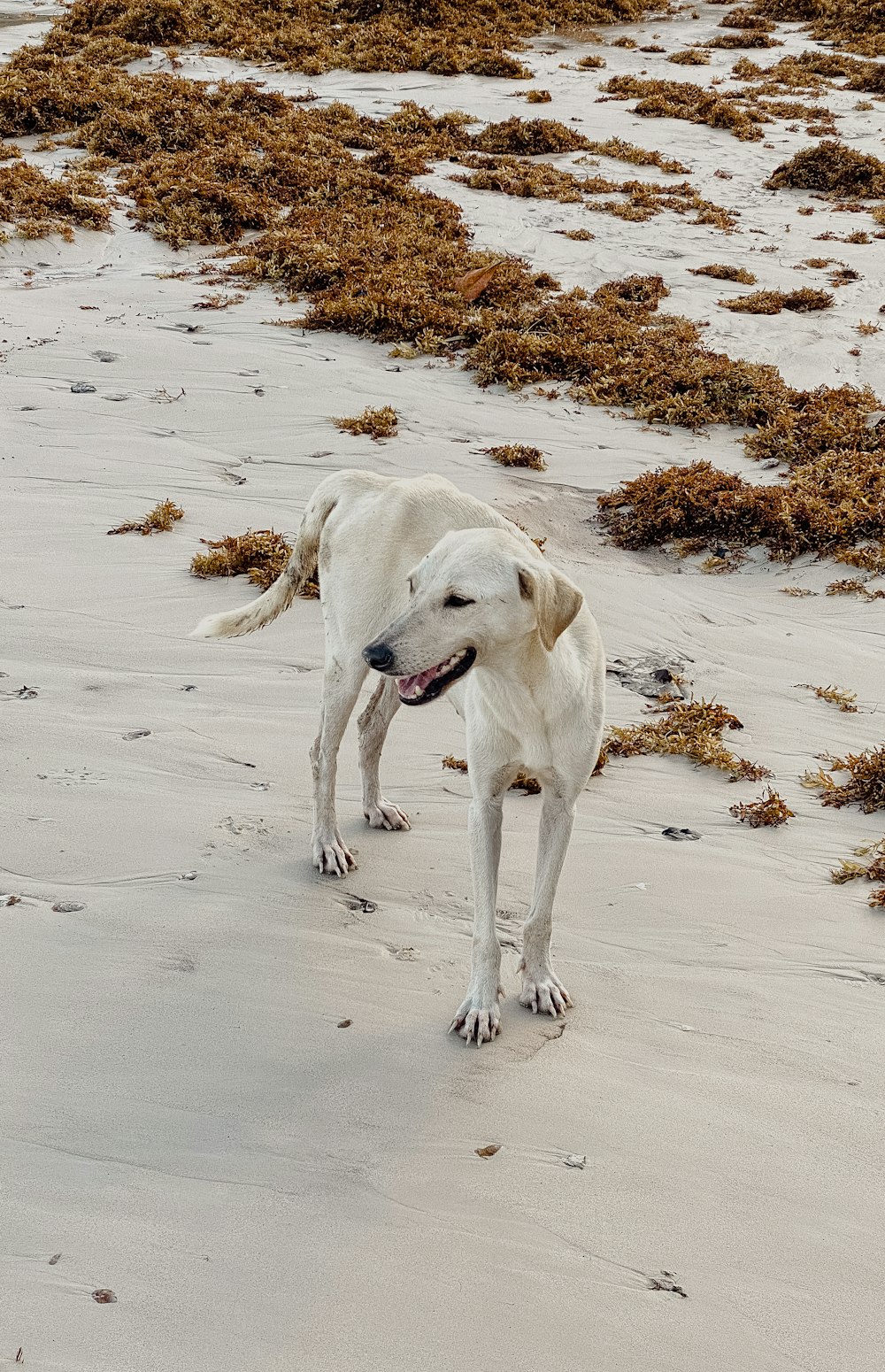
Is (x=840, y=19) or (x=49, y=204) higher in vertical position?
(x=840, y=19)

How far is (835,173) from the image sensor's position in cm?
1438

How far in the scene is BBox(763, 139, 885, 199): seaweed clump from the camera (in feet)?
46.3

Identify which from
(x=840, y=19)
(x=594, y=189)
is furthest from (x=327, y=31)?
(x=840, y=19)

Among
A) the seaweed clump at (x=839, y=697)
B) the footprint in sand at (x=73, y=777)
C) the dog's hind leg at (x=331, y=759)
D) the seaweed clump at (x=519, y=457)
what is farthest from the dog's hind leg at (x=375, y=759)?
the seaweed clump at (x=519, y=457)

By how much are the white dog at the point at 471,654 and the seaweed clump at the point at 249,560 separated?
6.47ft

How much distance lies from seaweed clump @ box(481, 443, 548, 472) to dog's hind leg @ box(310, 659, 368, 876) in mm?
4286

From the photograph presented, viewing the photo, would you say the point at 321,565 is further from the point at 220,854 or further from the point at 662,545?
the point at 662,545

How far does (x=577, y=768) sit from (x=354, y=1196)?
136cm

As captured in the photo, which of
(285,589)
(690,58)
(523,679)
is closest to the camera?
(523,679)

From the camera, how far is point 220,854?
422 cm

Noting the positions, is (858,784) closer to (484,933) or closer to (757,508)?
(484,933)

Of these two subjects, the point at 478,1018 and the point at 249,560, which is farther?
the point at 249,560

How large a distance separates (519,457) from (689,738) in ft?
11.6

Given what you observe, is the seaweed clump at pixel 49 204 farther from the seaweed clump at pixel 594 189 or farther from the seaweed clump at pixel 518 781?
the seaweed clump at pixel 518 781
